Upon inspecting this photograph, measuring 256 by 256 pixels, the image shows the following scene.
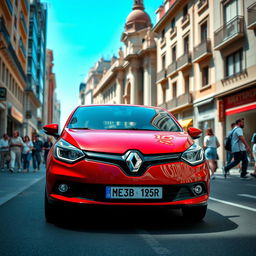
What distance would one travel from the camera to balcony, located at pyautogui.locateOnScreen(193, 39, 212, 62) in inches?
940

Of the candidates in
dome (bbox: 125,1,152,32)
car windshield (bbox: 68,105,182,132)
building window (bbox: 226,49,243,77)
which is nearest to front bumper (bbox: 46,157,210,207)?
car windshield (bbox: 68,105,182,132)

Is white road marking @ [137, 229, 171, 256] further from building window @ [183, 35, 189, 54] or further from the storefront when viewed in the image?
building window @ [183, 35, 189, 54]

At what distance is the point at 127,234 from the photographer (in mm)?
3971

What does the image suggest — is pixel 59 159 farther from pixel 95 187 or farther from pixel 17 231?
pixel 17 231

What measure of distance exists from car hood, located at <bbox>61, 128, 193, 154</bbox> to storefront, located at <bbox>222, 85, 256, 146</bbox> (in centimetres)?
1559

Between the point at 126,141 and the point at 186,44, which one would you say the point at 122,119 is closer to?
the point at 126,141

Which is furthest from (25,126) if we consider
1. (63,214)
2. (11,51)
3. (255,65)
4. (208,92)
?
(63,214)

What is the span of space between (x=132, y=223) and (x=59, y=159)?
3.80 ft

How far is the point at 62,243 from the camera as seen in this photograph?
3568mm

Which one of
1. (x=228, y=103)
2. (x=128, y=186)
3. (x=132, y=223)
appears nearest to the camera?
(x=128, y=186)

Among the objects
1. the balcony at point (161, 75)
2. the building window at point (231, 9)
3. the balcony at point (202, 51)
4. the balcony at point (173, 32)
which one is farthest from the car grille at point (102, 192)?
the balcony at point (161, 75)

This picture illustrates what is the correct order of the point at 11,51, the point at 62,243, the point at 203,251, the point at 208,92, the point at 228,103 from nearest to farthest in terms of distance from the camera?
the point at 203,251 < the point at 62,243 < the point at 228,103 < the point at 208,92 < the point at 11,51

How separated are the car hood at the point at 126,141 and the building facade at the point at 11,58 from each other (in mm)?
15255

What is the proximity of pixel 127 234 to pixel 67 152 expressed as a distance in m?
1.10
